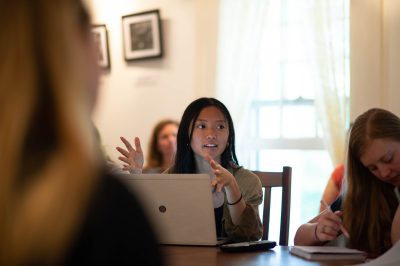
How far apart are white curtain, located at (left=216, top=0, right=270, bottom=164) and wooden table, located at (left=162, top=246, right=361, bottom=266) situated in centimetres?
221

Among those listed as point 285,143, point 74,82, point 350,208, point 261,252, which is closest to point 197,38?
point 285,143

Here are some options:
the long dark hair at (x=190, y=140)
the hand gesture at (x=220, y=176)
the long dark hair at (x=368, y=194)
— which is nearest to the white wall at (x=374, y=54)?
the long dark hair at (x=190, y=140)

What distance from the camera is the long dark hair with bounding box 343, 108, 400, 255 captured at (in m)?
1.82

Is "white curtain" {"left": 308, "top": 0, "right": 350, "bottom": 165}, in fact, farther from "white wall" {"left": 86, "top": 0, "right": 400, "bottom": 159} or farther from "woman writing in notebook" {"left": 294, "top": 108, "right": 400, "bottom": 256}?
"woman writing in notebook" {"left": 294, "top": 108, "right": 400, "bottom": 256}

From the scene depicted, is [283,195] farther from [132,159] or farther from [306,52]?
[306,52]

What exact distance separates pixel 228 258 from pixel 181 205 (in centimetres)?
25

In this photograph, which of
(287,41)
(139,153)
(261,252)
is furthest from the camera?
(287,41)

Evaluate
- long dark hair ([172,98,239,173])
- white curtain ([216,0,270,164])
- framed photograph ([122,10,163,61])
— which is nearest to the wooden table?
long dark hair ([172,98,239,173])

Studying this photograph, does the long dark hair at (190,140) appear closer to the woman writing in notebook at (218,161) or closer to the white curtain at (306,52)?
the woman writing in notebook at (218,161)

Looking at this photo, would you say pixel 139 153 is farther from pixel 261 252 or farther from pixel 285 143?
pixel 285 143

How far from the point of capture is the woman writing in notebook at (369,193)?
1798 millimetres

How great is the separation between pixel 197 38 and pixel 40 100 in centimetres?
353

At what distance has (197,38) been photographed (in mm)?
3965

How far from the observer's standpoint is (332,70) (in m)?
3.46
